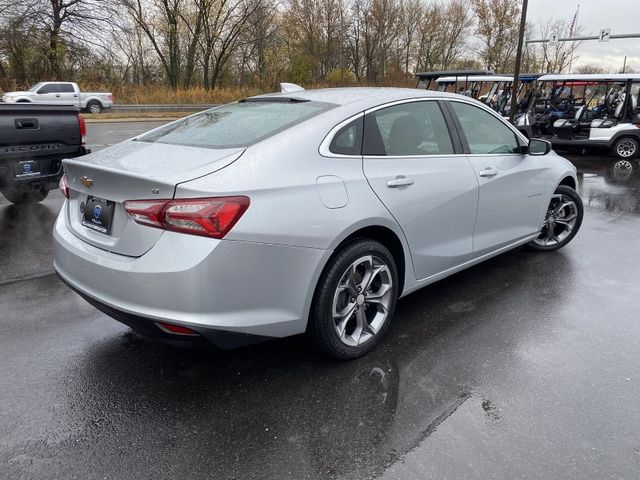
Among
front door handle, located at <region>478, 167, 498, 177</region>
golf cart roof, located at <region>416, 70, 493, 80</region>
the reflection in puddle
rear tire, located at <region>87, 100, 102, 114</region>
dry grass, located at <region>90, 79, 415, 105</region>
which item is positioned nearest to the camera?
front door handle, located at <region>478, 167, 498, 177</region>

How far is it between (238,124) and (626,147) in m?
12.6

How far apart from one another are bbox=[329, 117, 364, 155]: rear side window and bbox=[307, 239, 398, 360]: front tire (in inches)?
21.9

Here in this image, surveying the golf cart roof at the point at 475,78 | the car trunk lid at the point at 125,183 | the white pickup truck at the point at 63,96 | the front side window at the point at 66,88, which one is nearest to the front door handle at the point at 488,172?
the car trunk lid at the point at 125,183

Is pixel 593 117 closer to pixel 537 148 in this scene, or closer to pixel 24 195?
pixel 537 148

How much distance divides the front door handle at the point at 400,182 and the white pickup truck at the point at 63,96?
24.2m

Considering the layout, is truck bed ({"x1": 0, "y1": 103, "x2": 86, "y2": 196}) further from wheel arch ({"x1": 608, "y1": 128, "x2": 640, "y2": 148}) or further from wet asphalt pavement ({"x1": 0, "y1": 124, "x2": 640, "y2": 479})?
wheel arch ({"x1": 608, "y1": 128, "x2": 640, "y2": 148})

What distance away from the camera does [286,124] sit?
3086mm

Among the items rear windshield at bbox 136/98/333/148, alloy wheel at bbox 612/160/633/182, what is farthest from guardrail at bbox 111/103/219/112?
rear windshield at bbox 136/98/333/148

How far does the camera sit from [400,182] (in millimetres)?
3266

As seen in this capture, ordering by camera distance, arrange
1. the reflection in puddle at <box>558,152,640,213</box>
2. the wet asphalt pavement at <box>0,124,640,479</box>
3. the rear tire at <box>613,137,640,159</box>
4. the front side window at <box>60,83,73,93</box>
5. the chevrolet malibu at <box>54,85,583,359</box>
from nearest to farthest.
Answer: the wet asphalt pavement at <box>0,124,640,479</box> < the chevrolet malibu at <box>54,85,583,359</box> < the reflection in puddle at <box>558,152,640,213</box> < the rear tire at <box>613,137,640,159</box> < the front side window at <box>60,83,73,93</box>

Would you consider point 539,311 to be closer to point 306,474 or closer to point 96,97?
point 306,474

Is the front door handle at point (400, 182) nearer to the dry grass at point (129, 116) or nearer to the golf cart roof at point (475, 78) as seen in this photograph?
the golf cart roof at point (475, 78)

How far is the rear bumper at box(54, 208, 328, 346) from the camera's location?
2445 millimetres

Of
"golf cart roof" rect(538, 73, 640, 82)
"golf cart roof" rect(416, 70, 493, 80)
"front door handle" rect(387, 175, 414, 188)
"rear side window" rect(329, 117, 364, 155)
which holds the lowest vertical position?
"front door handle" rect(387, 175, 414, 188)
